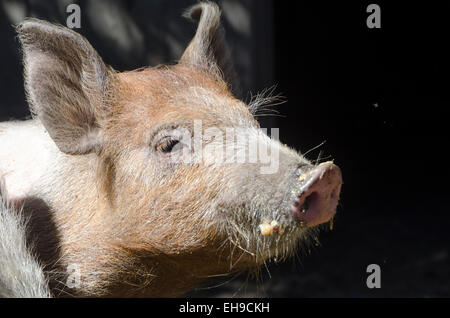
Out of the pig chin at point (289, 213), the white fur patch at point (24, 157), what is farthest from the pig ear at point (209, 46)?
the pig chin at point (289, 213)

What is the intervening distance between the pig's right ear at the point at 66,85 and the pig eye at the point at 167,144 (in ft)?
1.20

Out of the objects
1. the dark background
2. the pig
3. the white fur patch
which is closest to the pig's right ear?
the pig

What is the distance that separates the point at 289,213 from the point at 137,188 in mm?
807

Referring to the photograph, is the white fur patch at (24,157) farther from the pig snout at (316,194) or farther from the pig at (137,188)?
the pig snout at (316,194)

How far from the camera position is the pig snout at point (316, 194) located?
7.58ft

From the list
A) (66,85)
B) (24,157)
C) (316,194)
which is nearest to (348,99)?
(24,157)

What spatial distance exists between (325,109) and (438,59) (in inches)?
79.6

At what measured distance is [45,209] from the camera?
2.94 m

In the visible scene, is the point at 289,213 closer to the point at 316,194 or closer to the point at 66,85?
the point at 316,194

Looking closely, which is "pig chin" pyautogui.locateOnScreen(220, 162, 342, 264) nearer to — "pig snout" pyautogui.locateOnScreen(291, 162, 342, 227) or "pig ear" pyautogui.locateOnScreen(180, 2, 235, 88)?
"pig snout" pyautogui.locateOnScreen(291, 162, 342, 227)

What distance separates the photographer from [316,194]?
2.36 metres

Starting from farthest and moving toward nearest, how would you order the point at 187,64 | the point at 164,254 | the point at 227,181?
the point at 187,64 → the point at 164,254 → the point at 227,181
